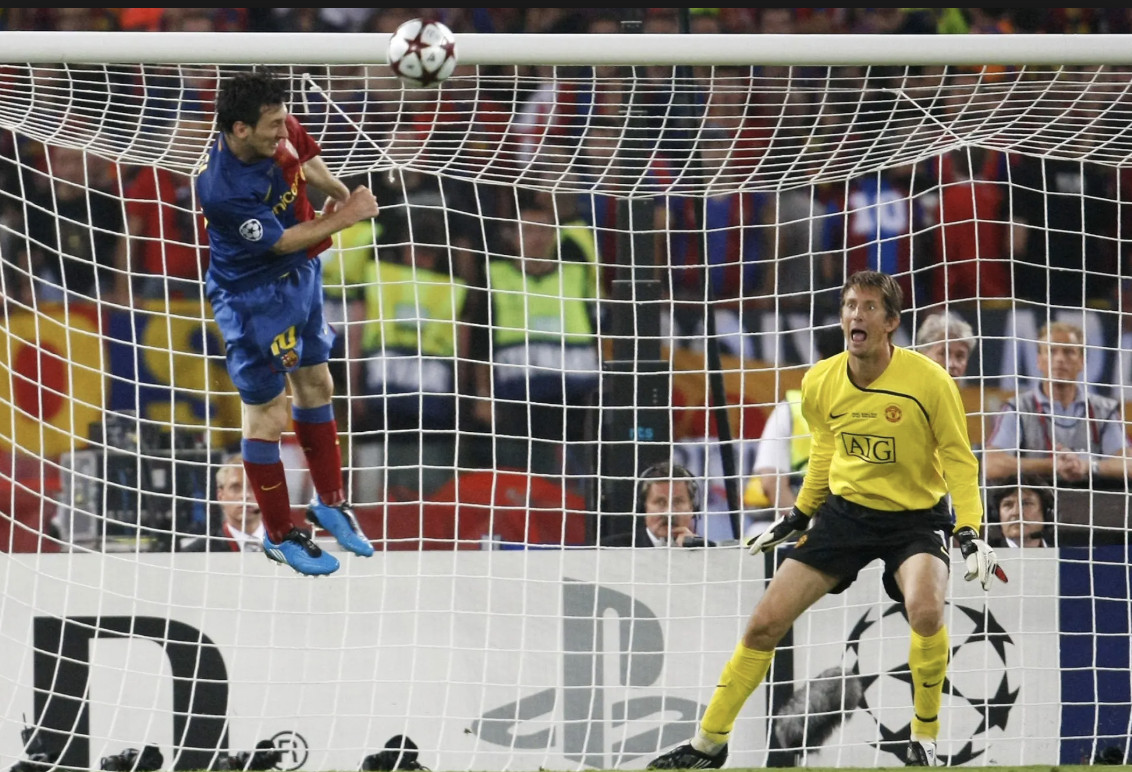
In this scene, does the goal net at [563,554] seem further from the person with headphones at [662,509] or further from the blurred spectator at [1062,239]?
the blurred spectator at [1062,239]

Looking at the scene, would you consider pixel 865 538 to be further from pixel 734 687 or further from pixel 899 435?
pixel 734 687

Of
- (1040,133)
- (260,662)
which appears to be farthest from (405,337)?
(1040,133)

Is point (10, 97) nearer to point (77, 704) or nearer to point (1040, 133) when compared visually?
point (77, 704)

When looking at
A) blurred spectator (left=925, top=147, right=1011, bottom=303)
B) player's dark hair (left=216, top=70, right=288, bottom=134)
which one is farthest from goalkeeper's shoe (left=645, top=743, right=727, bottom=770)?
blurred spectator (left=925, top=147, right=1011, bottom=303)

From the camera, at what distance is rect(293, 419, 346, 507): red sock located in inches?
181

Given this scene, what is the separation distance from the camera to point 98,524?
20.8ft

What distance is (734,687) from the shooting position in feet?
15.3

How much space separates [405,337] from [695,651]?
2.58 metres

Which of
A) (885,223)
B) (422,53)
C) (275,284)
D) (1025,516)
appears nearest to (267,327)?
(275,284)

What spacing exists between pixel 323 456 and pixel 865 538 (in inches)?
72.0

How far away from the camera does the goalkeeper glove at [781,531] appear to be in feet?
15.6

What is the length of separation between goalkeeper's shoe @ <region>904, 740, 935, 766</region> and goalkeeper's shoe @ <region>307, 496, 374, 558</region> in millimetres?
1917

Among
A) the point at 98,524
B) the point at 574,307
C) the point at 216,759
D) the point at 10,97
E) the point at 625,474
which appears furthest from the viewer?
the point at 574,307

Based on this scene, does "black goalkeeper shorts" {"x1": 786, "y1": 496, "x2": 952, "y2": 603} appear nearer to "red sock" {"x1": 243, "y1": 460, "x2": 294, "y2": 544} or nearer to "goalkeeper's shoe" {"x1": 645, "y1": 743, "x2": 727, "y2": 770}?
"goalkeeper's shoe" {"x1": 645, "y1": 743, "x2": 727, "y2": 770}
